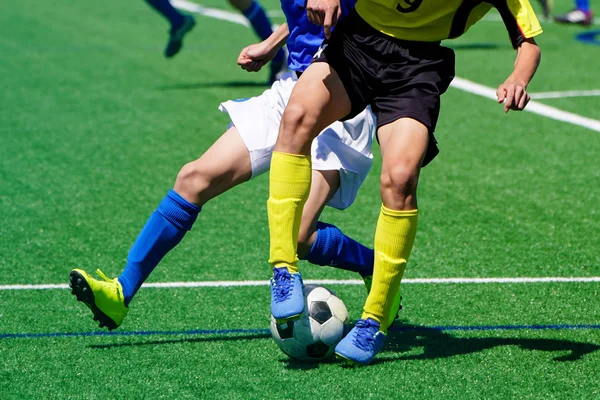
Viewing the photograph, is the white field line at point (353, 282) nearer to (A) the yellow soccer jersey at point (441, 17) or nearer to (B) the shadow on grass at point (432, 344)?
(B) the shadow on grass at point (432, 344)

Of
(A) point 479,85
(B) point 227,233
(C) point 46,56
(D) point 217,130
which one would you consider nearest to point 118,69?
(C) point 46,56

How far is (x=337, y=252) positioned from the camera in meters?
4.56

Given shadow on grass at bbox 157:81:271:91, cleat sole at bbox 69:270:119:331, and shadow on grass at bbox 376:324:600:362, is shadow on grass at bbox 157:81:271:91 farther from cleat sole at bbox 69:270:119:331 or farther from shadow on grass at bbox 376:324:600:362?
cleat sole at bbox 69:270:119:331

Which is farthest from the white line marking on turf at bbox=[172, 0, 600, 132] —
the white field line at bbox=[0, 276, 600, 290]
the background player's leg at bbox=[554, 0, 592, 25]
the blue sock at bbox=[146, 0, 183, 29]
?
the background player's leg at bbox=[554, 0, 592, 25]

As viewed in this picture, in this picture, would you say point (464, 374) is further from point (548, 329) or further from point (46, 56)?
point (46, 56)

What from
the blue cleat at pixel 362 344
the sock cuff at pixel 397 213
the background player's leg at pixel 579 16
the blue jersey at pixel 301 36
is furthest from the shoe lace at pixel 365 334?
the background player's leg at pixel 579 16

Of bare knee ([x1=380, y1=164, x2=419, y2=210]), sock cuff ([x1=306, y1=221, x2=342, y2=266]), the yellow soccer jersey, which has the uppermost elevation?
the yellow soccer jersey

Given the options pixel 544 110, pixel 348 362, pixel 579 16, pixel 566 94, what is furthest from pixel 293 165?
pixel 579 16

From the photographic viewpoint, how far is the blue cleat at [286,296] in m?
3.79

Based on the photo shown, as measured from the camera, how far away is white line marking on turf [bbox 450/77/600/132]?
28.3 ft

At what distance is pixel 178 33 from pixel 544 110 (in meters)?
3.75

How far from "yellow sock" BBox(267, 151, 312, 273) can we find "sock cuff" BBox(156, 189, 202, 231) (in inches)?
17.3

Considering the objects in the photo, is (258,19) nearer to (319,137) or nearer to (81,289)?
(319,137)

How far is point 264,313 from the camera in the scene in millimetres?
4652
